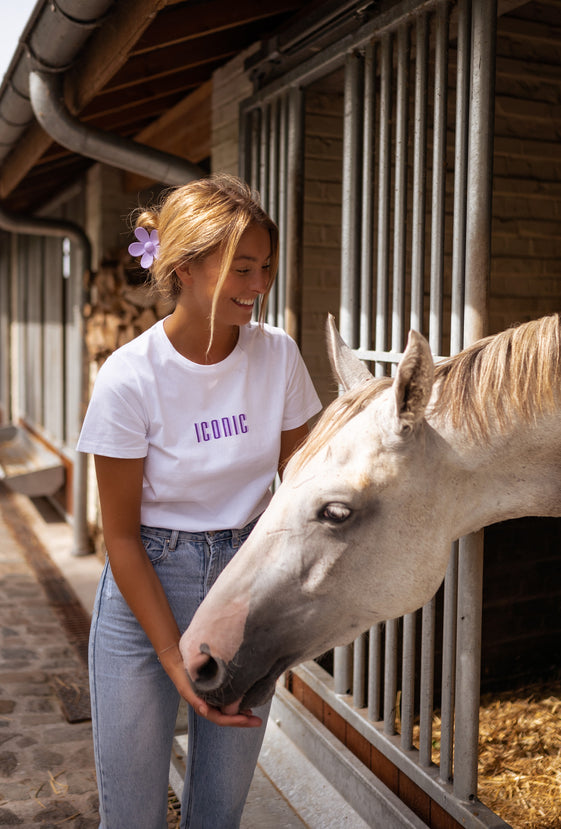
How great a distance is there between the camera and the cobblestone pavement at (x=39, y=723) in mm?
2816

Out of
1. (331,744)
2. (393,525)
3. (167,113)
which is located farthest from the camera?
(167,113)

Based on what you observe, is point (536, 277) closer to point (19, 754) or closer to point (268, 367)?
point (268, 367)

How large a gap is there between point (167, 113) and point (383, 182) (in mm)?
2767

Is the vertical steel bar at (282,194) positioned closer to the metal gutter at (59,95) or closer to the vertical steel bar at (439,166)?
the metal gutter at (59,95)

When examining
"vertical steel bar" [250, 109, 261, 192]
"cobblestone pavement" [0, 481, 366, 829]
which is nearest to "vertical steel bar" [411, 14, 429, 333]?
"vertical steel bar" [250, 109, 261, 192]

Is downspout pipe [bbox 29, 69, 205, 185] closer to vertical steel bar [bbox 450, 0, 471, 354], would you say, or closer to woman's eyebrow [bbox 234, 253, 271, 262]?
vertical steel bar [bbox 450, 0, 471, 354]

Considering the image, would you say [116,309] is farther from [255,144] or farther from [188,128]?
[255,144]

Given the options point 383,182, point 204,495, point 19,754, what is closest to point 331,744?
point 19,754

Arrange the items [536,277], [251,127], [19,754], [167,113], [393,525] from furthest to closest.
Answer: [167,113] → [536,277] → [251,127] → [19,754] → [393,525]

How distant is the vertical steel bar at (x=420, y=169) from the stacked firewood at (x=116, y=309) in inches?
124

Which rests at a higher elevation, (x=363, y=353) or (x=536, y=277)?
(x=536, y=277)

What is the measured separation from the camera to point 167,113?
15.9 feet

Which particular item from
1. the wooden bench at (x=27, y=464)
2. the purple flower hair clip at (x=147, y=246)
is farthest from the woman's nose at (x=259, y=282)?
the wooden bench at (x=27, y=464)

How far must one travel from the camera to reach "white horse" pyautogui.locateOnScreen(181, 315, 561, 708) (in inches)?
57.1
